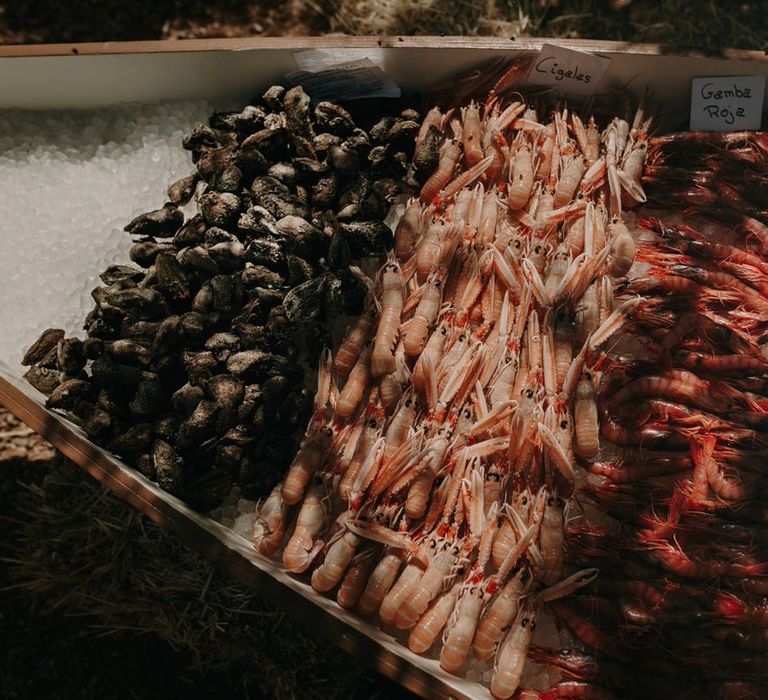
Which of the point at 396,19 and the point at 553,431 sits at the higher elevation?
the point at 396,19

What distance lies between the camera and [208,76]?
3.24m

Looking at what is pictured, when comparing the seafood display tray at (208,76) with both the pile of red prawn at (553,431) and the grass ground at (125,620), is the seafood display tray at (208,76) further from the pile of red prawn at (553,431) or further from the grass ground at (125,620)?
the grass ground at (125,620)

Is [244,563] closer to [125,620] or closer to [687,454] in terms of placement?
[125,620]

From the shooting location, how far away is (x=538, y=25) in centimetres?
440

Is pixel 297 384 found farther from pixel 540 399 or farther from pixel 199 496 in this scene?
pixel 540 399

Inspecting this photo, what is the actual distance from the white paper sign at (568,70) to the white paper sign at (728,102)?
0.48m

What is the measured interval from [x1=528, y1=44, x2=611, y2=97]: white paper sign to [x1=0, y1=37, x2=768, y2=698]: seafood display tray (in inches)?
2.4

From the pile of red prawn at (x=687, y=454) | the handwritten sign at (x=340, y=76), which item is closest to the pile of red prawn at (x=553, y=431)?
the pile of red prawn at (x=687, y=454)

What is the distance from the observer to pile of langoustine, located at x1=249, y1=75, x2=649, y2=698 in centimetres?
238

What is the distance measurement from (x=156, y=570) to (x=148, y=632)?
40cm

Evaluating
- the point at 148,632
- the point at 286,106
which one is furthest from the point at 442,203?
the point at 148,632

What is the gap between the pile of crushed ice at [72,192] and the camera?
3.07 m

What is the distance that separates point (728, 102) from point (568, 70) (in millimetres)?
770

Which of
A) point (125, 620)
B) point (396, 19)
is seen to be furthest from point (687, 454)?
point (396, 19)
